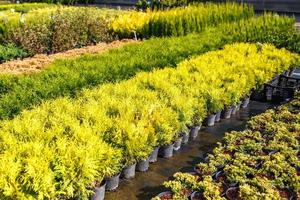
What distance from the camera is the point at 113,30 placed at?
14.7 metres

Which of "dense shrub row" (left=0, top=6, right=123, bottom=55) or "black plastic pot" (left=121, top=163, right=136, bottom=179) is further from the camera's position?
"dense shrub row" (left=0, top=6, right=123, bottom=55)

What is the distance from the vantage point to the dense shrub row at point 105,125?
462 centimetres

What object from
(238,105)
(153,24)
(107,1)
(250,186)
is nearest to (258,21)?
(153,24)

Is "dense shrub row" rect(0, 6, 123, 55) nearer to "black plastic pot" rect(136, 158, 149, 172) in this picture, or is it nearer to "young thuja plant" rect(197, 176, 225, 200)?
"black plastic pot" rect(136, 158, 149, 172)

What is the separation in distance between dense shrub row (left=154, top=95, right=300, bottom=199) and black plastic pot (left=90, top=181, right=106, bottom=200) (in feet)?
2.80

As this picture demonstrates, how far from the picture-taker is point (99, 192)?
215 inches

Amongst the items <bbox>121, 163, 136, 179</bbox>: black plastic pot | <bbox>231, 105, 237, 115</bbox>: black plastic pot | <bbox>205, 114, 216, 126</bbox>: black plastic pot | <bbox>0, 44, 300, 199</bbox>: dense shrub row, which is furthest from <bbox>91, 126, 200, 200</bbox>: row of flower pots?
<bbox>231, 105, 237, 115</bbox>: black plastic pot

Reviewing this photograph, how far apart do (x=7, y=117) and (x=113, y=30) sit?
8534 millimetres

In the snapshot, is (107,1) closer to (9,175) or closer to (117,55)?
(117,55)

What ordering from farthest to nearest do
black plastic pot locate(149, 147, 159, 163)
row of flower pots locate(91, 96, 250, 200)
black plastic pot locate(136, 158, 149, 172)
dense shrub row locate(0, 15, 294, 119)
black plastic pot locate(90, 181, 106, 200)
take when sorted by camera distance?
dense shrub row locate(0, 15, 294, 119), black plastic pot locate(149, 147, 159, 163), black plastic pot locate(136, 158, 149, 172), row of flower pots locate(91, 96, 250, 200), black plastic pot locate(90, 181, 106, 200)

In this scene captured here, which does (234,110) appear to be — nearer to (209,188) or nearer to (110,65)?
(110,65)

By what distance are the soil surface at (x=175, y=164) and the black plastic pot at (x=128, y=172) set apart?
0.23 feet

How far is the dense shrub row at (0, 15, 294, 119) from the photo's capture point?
7199 mm

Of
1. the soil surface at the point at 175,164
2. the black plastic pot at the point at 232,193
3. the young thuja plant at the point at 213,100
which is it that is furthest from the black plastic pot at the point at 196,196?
the young thuja plant at the point at 213,100
